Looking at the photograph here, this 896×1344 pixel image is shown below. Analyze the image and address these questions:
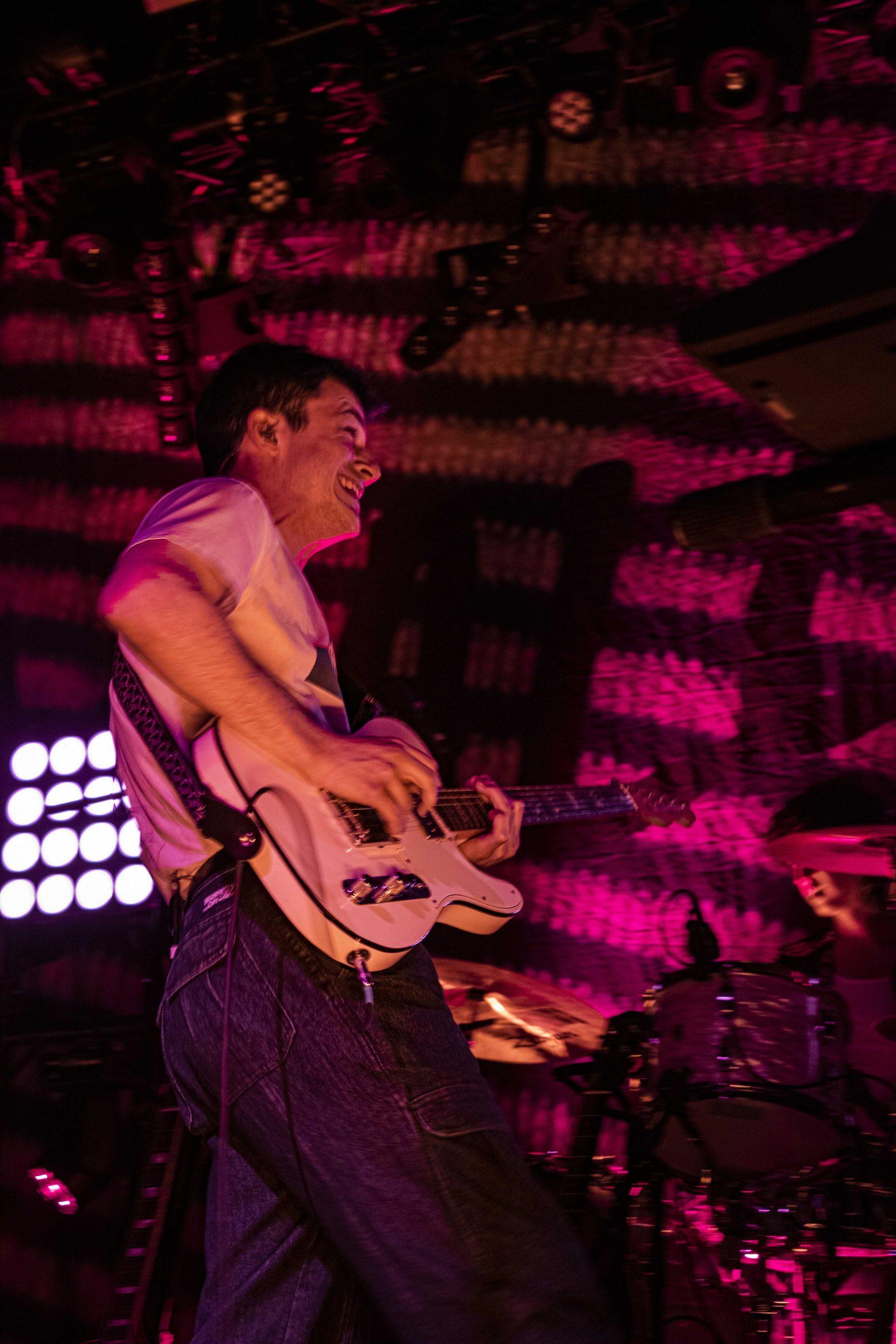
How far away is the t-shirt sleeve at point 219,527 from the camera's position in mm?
1659

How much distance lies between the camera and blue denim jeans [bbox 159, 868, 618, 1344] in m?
1.49

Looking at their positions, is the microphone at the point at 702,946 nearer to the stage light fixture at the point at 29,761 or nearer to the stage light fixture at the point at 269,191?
the stage light fixture at the point at 29,761

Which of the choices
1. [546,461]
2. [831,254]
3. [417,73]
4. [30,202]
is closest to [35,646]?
[30,202]

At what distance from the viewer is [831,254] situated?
119cm

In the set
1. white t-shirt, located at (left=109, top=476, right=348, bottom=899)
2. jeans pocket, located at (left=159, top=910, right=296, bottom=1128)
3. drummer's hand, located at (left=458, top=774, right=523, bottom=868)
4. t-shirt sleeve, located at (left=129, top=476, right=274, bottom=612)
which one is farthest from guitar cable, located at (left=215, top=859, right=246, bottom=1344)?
drummer's hand, located at (left=458, top=774, right=523, bottom=868)

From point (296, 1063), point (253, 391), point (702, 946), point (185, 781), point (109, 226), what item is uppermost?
point (109, 226)

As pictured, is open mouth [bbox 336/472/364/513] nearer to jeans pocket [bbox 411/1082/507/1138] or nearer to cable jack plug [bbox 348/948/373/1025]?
cable jack plug [bbox 348/948/373/1025]

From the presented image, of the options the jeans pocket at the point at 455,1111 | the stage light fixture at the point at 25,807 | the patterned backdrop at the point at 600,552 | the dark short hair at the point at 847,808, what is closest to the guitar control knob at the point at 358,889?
the jeans pocket at the point at 455,1111

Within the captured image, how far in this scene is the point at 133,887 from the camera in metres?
3.65

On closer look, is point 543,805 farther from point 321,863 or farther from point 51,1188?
point 51,1188

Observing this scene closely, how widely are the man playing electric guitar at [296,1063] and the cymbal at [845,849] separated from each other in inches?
55.9

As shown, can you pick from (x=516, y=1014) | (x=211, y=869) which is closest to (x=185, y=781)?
(x=211, y=869)

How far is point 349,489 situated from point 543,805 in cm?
103

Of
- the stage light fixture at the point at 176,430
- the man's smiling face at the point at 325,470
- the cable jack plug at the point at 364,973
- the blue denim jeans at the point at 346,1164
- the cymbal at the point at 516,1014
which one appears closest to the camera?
the blue denim jeans at the point at 346,1164
